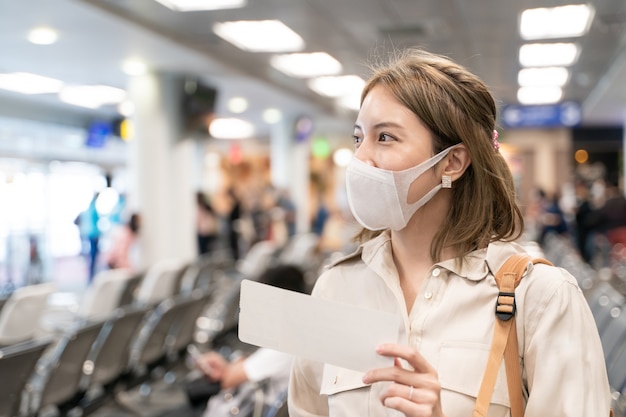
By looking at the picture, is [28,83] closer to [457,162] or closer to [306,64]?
[306,64]

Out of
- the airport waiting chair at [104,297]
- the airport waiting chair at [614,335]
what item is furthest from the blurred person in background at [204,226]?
the airport waiting chair at [614,335]

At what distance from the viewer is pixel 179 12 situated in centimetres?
783

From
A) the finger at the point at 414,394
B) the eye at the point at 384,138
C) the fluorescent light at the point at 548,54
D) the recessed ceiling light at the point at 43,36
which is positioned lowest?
the finger at the point at 414,394

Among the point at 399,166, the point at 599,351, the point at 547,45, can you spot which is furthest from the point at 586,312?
the point at 547,45

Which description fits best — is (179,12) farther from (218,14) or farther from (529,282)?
(529,282)

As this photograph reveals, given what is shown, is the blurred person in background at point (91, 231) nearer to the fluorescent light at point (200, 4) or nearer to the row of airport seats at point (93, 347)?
the row of airport seats at point (93, 347)

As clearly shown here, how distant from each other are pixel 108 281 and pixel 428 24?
178 inches

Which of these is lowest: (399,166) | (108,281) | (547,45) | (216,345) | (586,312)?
(216,345)

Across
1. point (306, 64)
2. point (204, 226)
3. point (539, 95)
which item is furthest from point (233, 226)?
point (539, 95)

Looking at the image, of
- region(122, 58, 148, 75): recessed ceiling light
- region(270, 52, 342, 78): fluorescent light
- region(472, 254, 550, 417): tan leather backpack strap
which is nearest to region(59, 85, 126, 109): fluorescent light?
region(122, 58, 148, 75): recessed ceiling light

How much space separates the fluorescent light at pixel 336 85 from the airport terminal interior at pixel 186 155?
0.05 m

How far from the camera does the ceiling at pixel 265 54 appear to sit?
7.47 m

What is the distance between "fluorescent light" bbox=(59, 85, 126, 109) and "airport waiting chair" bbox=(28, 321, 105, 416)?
30.2ft

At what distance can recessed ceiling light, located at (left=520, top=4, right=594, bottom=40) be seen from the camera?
782 cm
